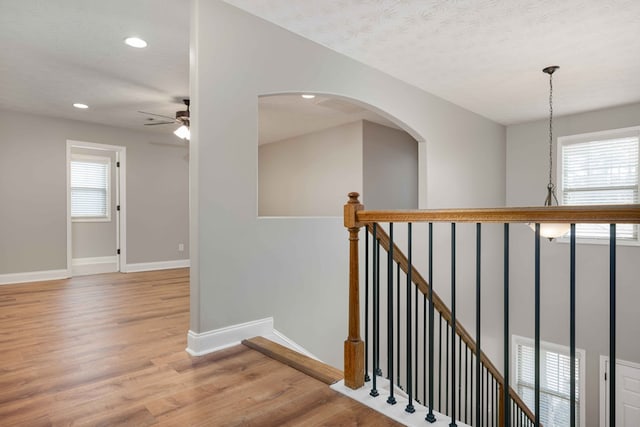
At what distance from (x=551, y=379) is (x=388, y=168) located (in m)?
4.14

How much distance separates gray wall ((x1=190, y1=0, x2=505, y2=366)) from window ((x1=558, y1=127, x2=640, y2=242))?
362 cm

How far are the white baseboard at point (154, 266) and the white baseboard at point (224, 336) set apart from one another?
4222 mm

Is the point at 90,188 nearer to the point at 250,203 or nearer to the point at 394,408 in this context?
the point at 250,203

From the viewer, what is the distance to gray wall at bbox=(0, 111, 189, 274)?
5086 mm

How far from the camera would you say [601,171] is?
522 cm

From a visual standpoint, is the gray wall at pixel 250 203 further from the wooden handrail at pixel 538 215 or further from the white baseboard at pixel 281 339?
the wooden handrail at pixel 538 215

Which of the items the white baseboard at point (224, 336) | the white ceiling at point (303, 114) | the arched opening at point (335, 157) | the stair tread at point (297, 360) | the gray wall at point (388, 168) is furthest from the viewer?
the gray wall at point (388, 168)

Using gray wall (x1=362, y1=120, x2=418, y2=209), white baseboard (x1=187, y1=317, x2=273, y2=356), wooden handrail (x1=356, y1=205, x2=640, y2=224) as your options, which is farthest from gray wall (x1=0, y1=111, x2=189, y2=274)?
wooden handrail (x1=356, y1=205, x2=640, y2=224)

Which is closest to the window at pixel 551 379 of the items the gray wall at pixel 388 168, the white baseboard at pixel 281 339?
the gray wall at pixel 388 168

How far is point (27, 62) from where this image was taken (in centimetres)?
351

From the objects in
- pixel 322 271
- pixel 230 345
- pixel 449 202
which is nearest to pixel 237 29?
pixel 322 271

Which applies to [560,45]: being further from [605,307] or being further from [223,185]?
[605,307]

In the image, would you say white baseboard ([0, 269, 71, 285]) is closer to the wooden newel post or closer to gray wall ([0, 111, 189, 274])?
gray wall ([0, 111, 189, 274])

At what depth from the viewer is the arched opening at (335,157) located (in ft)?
18.2
